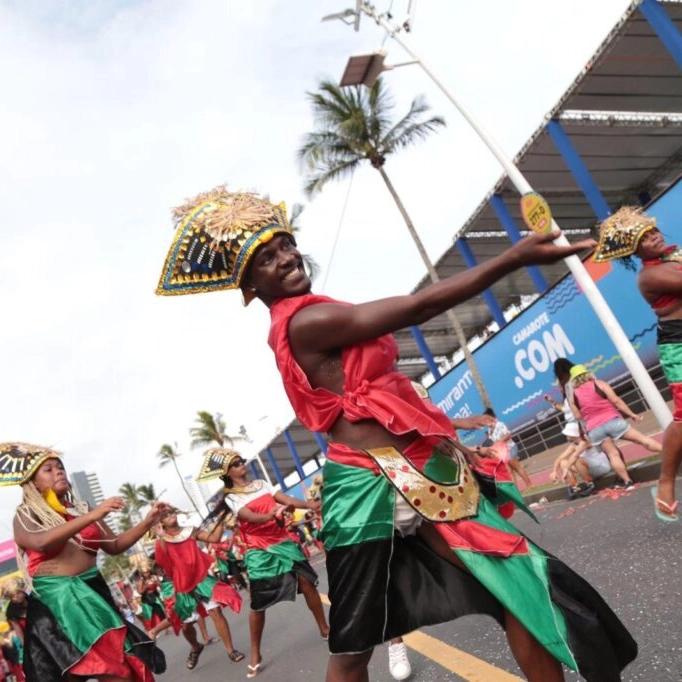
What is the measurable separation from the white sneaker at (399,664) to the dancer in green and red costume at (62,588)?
4.22ft

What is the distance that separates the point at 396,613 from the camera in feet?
6.19

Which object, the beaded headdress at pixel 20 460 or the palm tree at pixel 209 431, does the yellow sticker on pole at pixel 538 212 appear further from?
the palm tree at pixel 209 431

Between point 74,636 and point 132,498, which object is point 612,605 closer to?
point 74,636

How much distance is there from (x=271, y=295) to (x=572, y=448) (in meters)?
6.89

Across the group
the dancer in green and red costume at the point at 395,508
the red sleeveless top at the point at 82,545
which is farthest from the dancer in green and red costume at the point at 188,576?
the dancer in green and red costume at the point at 395,508

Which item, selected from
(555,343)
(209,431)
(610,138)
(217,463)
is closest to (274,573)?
(217,463)

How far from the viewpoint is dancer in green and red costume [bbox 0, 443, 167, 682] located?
3.16m

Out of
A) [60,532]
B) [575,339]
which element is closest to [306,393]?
[60,532]

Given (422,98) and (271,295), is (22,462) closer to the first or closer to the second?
(271,295)

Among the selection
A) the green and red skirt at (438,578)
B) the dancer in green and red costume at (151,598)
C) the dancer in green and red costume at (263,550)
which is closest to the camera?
the green and red skirt at (438,578)

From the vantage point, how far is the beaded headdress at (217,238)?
2033 mm

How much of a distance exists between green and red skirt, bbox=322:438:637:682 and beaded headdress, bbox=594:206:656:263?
99.4 inches

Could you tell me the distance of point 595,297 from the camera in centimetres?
813

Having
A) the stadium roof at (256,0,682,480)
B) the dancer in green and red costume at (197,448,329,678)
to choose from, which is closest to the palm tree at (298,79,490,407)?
the stadium roof at (256,0,682,480)
